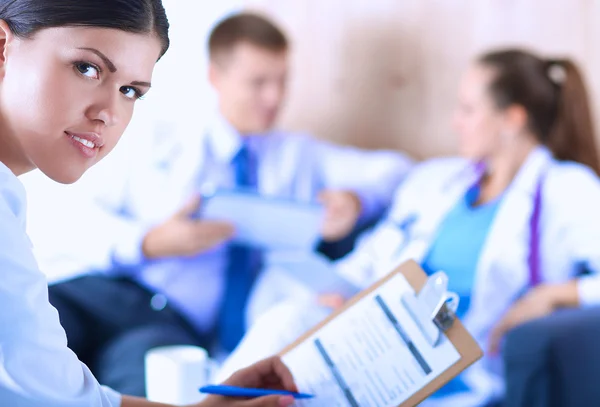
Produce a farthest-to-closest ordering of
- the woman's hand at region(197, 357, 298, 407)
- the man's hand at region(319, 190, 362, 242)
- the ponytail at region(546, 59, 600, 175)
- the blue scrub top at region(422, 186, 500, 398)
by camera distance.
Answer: the man's hand at region(319, 190, 362, 242)
the ponytail at region(546, 59, 600, 175)
the blue scrub top at region(422, 186, 500, 398)
the woman's hand at region(197, 357, 298, 407)

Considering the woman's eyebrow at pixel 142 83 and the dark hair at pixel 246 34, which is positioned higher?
the dark hair at pixel 246 34

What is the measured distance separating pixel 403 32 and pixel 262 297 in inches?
39.6

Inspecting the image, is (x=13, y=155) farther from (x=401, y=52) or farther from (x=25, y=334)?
(x=401, y=52)

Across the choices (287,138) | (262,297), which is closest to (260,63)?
(287,138)

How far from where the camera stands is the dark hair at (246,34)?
2.04 m

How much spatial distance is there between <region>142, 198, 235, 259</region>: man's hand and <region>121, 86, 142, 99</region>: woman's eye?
897 millimetres

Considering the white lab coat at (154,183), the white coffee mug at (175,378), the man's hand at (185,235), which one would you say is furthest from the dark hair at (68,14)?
the white lab coat at (154,183)

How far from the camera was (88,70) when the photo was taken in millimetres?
776

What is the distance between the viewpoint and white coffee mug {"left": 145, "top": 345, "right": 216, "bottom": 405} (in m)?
1.22

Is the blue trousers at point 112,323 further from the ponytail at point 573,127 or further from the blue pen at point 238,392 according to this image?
the ponytail at point 573,127

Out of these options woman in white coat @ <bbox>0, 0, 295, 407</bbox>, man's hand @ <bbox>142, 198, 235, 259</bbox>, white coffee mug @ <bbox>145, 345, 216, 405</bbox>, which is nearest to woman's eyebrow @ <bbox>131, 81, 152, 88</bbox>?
woman in white coat @ <bbox>0, 0, 295, 407</bbox>

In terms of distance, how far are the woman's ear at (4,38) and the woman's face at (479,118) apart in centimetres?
135

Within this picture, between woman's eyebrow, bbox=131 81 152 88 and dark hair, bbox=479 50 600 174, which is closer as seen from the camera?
woman's eyebrow, bbox=131 81 152 88

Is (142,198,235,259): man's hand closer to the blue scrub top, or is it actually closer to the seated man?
the seated man
